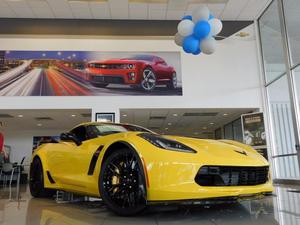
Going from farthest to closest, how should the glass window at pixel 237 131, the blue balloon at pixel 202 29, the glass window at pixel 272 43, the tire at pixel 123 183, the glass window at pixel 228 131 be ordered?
the glass window at pixel 228 131
the glass window at pixel 237 131
the glass window at pixel 272 43
the blue balloon at pixel 202 29
the tire at pixel 123 183

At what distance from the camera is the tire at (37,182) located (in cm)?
371

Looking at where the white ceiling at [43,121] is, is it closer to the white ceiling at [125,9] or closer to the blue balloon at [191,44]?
the white ceiling at [125,9]

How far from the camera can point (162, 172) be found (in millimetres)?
1975

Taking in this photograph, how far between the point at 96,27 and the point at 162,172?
714 centimetres

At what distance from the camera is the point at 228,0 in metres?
7.43

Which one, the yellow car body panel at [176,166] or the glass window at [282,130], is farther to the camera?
the glass window at [282,130]

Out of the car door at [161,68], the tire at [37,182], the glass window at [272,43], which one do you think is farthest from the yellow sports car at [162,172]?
the glass window at [272,43]

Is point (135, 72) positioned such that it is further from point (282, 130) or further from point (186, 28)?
point (282, 130)

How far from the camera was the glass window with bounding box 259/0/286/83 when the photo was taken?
7285 mm

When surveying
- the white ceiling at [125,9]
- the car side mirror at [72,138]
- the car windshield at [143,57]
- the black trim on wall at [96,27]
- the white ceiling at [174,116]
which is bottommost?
the car side mirror at [72,138]

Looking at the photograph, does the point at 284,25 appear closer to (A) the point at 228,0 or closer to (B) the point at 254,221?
(A) the point at 228,0

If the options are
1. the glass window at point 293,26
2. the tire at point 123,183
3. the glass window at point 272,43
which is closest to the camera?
the tire at point 123,183

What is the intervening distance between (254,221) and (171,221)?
564 millimetres

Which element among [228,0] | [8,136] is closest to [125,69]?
[228,0]
